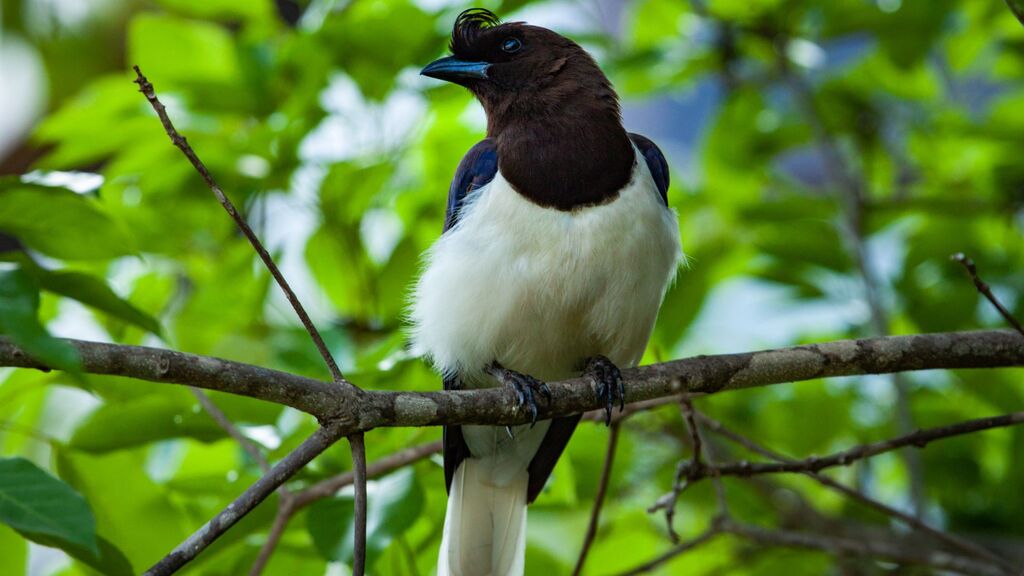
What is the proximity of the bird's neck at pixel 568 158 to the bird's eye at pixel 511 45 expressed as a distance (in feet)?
1.16

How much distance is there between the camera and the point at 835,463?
309 centimetres

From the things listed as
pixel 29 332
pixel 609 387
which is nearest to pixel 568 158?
pixel 609 387

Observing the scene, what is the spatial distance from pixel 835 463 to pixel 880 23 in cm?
200

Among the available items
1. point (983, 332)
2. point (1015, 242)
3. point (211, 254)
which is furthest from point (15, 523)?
point (1015, 242)

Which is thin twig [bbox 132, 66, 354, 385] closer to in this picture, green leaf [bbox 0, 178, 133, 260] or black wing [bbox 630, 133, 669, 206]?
green leaf [bbox 0, 178, 133, 260]

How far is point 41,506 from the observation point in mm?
2244

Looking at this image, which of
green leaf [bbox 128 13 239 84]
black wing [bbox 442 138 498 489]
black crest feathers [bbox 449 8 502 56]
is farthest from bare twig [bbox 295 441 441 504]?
green leaf [bbox 128 13 239 84]

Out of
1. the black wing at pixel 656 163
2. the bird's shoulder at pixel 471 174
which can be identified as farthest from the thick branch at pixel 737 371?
the black wing at pixel 656 163

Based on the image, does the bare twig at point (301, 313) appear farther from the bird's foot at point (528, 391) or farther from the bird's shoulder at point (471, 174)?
the bird's shoulder at point (471, 174)

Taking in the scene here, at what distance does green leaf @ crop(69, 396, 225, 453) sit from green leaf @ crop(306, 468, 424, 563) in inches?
14.7

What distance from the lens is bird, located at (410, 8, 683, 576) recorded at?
361 cm

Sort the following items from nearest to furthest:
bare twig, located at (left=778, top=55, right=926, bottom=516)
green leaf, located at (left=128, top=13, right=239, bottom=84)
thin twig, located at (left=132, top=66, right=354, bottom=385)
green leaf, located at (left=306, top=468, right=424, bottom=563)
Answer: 1. thin twig, located at (left=132, top=66, right=354, bottom=385)
2. green leaf, located at (left=306, top=468, right=424, bottom=563)
3. bare twig, located at (left=778, top=55, right=926, bottom=516)
4. green leaf, located at (left=128, top=13, right=239, bottom=84)

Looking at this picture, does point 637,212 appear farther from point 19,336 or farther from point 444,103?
point 19,336

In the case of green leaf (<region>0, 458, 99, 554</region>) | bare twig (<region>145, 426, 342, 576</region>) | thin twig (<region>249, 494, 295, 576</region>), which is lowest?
bare twig (<region>145, 426, 342, 576</region>)
